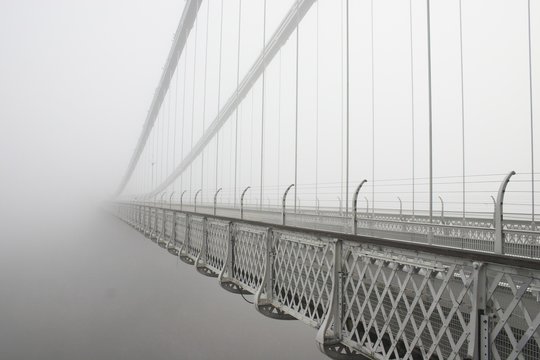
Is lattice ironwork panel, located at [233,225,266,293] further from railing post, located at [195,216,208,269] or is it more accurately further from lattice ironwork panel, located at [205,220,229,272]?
railing post, located at [195,216,208,269]

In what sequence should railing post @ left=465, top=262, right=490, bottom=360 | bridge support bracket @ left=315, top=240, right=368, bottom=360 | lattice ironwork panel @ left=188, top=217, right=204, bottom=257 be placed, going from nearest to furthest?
railing post @ left=465, top=262, right=490, bottom=360 < bridge support bracket @ left=315, top=240, right=368, bottom=360 < lattice ironwork panel @ left=188, top=217, right=204, bottom=257

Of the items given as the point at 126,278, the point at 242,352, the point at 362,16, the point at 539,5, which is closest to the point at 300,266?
the point at 539,5

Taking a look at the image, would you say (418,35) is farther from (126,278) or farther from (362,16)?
(126,278)

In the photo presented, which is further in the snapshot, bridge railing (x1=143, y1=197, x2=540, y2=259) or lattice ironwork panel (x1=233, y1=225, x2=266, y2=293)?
bridge railing (x1=143, y1=197, x2=540, y2=259)

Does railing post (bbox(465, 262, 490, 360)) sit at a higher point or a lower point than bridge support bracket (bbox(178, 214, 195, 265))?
higher

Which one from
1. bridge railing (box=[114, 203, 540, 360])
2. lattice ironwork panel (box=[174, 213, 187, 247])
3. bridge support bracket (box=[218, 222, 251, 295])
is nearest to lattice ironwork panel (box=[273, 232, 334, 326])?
bridge railing (box=[114, 203, 540, 360])

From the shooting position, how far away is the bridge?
1.76m

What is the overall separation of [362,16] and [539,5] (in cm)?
430

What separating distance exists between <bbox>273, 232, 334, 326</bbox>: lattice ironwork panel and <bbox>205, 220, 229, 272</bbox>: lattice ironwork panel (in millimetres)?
1263

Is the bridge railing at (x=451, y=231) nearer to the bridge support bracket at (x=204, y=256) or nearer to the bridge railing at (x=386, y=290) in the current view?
the bridge railing at (x=386, y=290)

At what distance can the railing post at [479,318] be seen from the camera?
1.47 m

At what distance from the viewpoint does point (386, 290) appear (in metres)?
1.93

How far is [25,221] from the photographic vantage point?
2721 inches

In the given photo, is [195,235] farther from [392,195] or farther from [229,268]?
[392,195]
